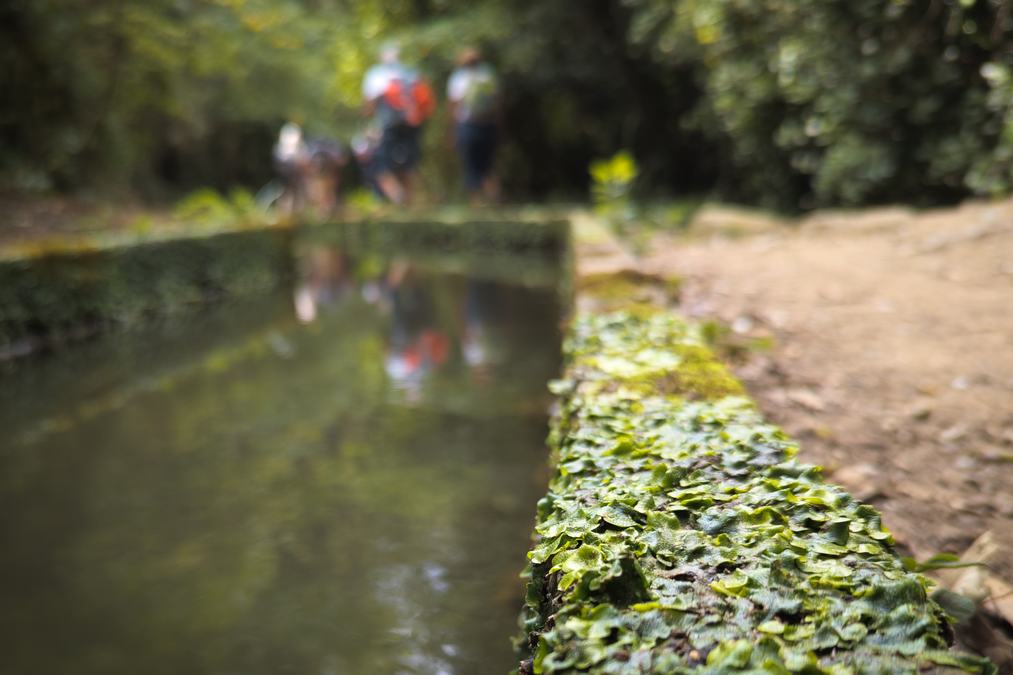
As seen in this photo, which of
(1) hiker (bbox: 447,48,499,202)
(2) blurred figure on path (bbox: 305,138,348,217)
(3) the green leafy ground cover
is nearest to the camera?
(3) the green leafy ground cover

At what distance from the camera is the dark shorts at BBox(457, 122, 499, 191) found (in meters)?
13.2

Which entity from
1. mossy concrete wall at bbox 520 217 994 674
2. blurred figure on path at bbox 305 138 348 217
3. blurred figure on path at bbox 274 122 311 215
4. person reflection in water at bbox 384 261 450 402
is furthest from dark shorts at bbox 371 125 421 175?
mossy concrete wall at bbox 520 217 994 674

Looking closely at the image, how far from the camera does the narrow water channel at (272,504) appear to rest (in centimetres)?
237

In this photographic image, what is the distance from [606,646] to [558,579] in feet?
0.84

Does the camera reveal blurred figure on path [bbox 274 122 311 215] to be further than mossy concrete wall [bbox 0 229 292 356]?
Yes

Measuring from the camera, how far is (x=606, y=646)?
1054mm

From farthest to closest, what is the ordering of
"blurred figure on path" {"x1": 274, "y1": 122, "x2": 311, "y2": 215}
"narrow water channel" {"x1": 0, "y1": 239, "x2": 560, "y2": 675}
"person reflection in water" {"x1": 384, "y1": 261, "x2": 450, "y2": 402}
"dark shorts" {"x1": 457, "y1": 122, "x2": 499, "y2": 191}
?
"blurred figure on path" {"x1": 274, "y1": 122, "x2": 311, "y2": 215} < "dark shorts" {"x1": 457, "y1": 122, "x2": 499, "y2": 191} < "person reflection in water" {"x1": 384, "y1": 261, "x2": 450, "y2": 402} < "narrow water channel" {"x1": 0, "y1": 239, "x2": 560, "y2": 675}

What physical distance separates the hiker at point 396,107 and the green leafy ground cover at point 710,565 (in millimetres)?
12762

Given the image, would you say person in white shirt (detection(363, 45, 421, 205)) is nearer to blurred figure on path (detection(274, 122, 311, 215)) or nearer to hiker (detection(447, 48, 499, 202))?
hiker (detection(447, 48, 499, 202))

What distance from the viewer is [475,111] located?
13.0m

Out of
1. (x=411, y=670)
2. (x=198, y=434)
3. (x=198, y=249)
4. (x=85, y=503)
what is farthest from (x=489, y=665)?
(x=198, y=249)

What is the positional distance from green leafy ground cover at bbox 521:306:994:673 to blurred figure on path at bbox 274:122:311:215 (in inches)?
612

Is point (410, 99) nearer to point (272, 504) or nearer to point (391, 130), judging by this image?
point (391, 130)

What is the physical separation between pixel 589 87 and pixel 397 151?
3.51m
